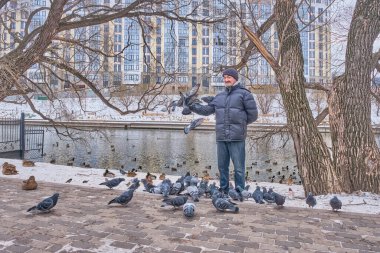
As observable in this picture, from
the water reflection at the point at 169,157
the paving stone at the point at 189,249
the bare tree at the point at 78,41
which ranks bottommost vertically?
the water reflection at the point at 169,157

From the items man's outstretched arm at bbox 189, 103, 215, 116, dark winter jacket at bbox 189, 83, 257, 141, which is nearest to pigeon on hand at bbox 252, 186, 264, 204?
dark winter jacket at bbox 189, 83, 257, 141

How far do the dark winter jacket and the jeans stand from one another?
0.40 ft

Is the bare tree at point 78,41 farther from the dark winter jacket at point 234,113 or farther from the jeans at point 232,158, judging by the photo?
the jeans at point 232,158

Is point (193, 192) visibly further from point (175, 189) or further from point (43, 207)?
point (43, 207)

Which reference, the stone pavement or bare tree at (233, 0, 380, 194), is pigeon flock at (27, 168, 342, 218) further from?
bare tree at (233, 0, 380, 194)

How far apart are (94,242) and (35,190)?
295 centimetres

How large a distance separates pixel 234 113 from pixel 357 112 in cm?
233

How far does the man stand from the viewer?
18.0 feet

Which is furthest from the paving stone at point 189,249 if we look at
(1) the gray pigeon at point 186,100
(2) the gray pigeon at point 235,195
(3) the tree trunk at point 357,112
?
(3) the tree trunk at point 357,112

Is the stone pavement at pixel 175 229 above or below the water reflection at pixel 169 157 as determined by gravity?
above

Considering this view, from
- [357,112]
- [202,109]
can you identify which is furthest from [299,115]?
[202,109]

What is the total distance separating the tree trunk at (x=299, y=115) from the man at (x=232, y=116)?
1.38 metres

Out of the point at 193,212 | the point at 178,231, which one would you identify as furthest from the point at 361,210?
the point at 178,231

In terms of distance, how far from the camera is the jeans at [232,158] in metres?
5.58
